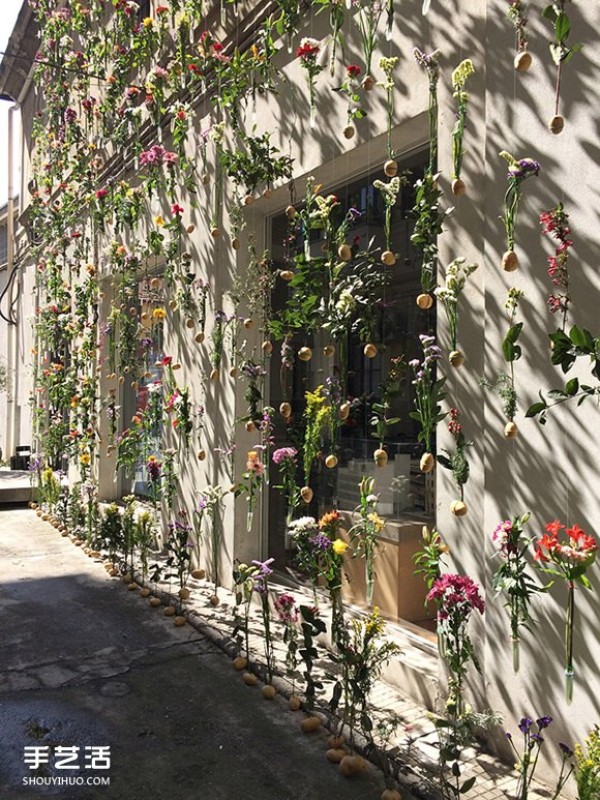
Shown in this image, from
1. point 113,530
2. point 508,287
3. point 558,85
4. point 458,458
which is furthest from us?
point 113,530

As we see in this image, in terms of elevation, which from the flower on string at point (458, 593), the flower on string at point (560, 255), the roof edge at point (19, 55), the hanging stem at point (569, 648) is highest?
the roof edge at point (19, 55)

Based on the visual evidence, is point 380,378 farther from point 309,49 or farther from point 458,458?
point 309,49

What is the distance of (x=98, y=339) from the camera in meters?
8.03

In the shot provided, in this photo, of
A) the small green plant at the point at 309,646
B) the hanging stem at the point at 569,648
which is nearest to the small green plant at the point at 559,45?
the hanging stem at the point at 569,648

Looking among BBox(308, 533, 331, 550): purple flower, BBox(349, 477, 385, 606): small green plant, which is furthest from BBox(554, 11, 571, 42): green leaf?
BBox(308, 533, 331, 550): purple flower

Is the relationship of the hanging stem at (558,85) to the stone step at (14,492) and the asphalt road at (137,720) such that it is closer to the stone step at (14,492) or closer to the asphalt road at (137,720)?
the asphalt road at (137,720)

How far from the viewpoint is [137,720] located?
318 cm

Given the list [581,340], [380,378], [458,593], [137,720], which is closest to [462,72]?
[581,340]

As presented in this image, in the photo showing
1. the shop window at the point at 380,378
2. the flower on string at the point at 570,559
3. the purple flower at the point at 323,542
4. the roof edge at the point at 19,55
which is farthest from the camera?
the roof edge at the point at 19,55

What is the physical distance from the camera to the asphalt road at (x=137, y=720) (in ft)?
8.71

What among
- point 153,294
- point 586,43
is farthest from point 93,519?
point 586,43

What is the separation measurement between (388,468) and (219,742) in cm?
172

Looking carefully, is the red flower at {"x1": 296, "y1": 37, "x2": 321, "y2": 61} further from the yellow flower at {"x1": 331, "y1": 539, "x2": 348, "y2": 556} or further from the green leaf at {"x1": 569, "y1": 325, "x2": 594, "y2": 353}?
the yellow flower at {"x1": 331, "y1": 539, "x2": 348, "y2": 556}

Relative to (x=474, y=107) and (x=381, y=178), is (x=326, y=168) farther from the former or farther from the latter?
(x=474, y=107)
